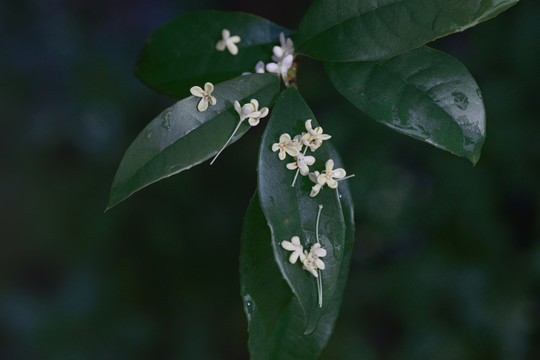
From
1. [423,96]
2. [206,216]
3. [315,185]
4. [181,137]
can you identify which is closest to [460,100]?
[423,96]

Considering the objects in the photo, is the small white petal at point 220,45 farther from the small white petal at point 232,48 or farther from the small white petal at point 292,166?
the small white petal at point 292,166

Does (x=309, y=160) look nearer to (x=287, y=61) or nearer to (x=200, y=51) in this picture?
(x=287, y=61)

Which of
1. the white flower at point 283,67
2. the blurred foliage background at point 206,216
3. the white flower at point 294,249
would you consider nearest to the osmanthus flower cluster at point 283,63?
the white flower at point 283,67

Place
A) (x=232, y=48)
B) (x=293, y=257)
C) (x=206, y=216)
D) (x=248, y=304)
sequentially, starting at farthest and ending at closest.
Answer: (x=206, y=216), (x=232, y=48), (x=248, y=304), (x=293, y=257)

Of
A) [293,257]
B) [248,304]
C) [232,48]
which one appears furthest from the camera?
[232,48]

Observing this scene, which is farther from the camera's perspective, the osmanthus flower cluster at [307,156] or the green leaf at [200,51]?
the green leaf at [200,51]
